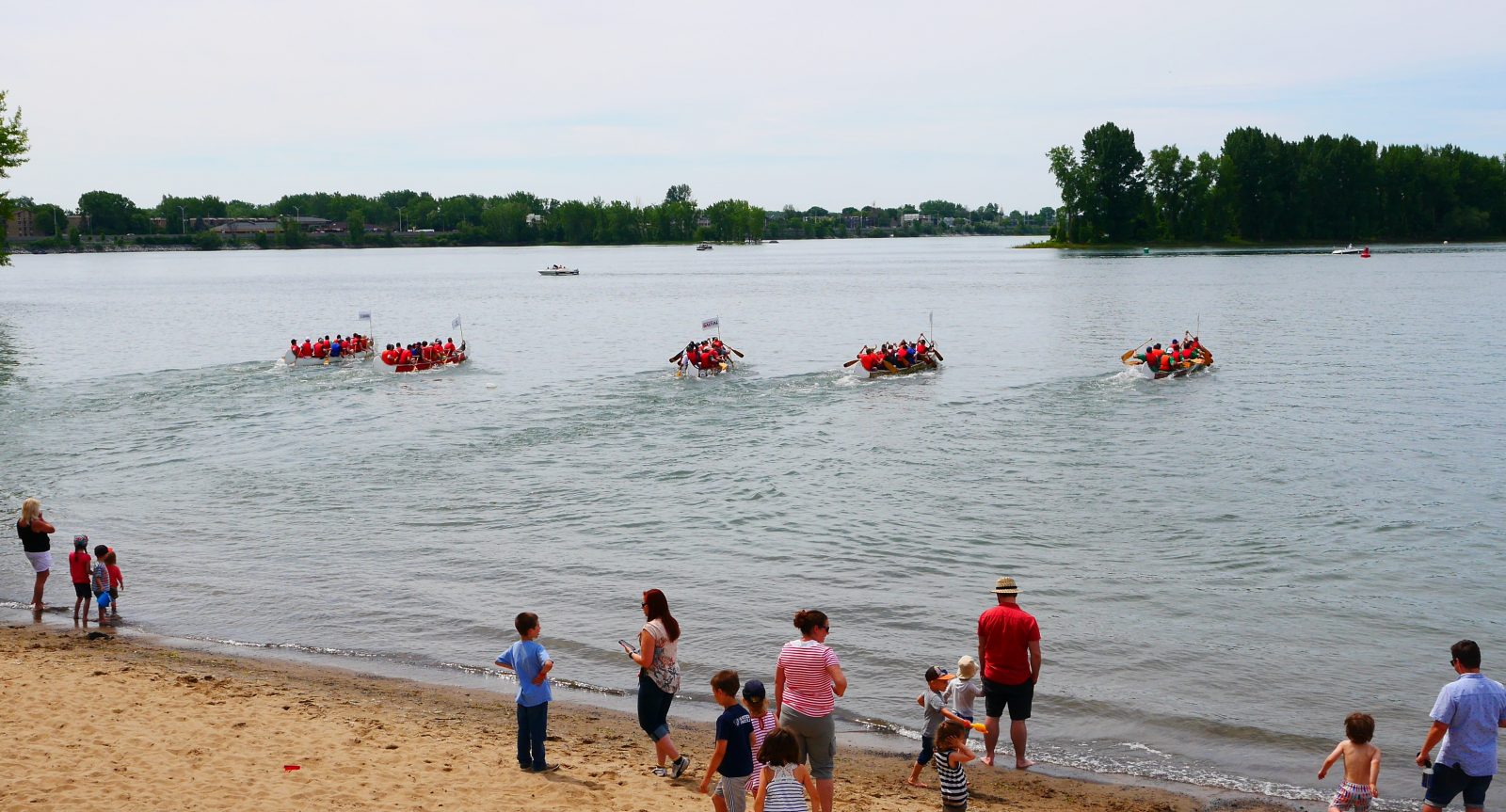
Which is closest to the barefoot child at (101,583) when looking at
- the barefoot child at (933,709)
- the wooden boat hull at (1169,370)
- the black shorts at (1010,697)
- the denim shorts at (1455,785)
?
the barefoot child at (933,709)

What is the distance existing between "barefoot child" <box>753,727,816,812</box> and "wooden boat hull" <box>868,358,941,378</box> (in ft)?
111

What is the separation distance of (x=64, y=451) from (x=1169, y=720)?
90.0ft

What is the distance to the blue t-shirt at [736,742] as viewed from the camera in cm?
Result: 846

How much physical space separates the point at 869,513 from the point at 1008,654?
11947mm

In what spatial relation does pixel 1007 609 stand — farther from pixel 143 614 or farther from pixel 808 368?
pixel 808 368

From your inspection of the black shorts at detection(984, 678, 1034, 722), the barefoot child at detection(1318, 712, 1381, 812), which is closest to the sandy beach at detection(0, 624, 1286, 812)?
the black shorts at detection(984, 678, 1034, 722)

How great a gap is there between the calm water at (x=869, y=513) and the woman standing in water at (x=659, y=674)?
308cm

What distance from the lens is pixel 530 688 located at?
32.3 feet

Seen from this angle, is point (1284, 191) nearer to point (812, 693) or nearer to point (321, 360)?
point (321, 360)

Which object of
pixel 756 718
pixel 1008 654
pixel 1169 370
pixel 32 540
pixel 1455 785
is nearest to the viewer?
pixel 756 718

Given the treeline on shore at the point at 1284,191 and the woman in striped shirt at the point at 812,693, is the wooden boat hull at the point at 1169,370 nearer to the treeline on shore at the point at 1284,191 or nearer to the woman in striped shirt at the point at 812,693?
the woman in striped shirt at the point at 812,693

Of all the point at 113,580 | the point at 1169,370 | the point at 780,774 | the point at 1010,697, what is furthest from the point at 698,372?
the point at 780,774

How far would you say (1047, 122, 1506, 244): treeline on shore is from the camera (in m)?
144

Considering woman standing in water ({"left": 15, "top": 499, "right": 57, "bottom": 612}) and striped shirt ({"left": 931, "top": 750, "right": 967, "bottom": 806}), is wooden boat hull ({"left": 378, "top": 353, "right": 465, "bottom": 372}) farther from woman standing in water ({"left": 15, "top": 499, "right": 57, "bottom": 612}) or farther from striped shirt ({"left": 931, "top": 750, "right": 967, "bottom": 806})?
striped shirt ({"left": 931, "top": 750, "right": 967, "bottom": 806})
